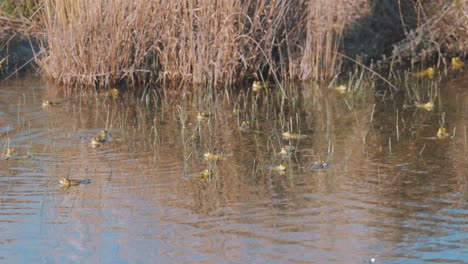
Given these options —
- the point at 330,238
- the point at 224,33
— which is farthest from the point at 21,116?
the point at 330,238

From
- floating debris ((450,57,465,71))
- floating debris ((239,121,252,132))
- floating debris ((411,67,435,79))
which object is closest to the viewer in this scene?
floating debris ((239,121,252,132))

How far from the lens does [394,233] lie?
5.87 meters

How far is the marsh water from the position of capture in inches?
224

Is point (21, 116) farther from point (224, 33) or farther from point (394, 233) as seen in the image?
point (394, 233)

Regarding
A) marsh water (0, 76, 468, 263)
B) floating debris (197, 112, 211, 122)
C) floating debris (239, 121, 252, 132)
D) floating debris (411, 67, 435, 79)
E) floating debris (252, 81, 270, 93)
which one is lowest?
marsh water (0, 76, 468, 263)

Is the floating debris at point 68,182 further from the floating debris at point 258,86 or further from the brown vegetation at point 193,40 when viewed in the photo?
the floating debris at point 258,86

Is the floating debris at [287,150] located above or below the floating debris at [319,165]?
above

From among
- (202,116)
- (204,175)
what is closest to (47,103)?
(202,116)

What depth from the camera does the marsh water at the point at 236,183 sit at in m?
5.68

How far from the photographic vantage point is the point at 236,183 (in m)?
7.07

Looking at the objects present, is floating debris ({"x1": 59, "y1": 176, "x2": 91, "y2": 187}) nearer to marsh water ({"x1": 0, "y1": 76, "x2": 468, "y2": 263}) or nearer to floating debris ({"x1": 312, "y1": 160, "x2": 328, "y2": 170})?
marsh water ({"x1": 0, "y1": 76, "x2": 468, "y2": 263})

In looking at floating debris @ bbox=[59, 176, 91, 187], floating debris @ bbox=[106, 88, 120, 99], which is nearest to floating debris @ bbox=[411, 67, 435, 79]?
floating debris @ bbox=[106, 88, 120, 99]

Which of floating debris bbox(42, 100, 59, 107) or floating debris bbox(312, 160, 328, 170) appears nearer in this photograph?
floating debris bbox(312, 160, 328, 170)

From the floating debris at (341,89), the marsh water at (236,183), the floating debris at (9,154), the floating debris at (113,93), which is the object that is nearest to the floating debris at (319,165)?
the marsh water at (236,183)
